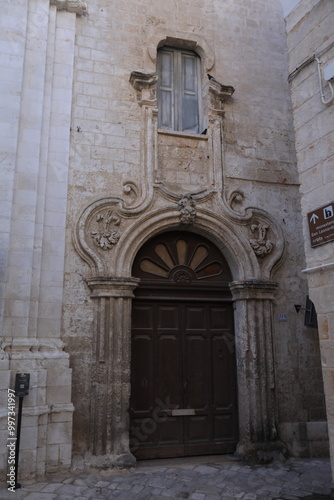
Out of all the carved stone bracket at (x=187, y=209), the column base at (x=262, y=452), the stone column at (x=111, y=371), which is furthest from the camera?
the carved stone bracket at (x=187, y=209)

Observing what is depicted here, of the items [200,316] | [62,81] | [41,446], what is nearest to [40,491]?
[41,446]

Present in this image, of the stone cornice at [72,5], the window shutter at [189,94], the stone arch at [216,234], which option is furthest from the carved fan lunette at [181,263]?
the stone cornice at [72,5]

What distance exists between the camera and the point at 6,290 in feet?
18.3

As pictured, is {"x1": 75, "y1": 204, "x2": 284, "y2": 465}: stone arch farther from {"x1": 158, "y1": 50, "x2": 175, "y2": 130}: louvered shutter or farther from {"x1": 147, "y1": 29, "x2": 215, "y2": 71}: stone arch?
{"x1": 147, "y1": 29, "x2": 215, "y2": 71}: stone arch

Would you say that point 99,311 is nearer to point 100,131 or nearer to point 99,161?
point 99,161

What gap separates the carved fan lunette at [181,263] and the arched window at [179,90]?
183 cm

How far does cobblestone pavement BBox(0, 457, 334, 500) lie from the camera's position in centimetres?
484

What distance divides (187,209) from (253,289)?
1.52 meters

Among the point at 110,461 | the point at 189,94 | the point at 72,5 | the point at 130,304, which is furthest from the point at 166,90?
the point at 110,461

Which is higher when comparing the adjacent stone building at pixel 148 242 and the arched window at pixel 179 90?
the arched window at pixel 179 90

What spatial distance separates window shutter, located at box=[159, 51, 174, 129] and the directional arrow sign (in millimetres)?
3475

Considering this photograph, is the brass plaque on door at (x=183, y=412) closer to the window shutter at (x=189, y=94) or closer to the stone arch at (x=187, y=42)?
the window shutter at (x=189, y=94)

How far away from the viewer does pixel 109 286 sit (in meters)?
6.04

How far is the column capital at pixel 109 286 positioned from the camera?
6008 mm
